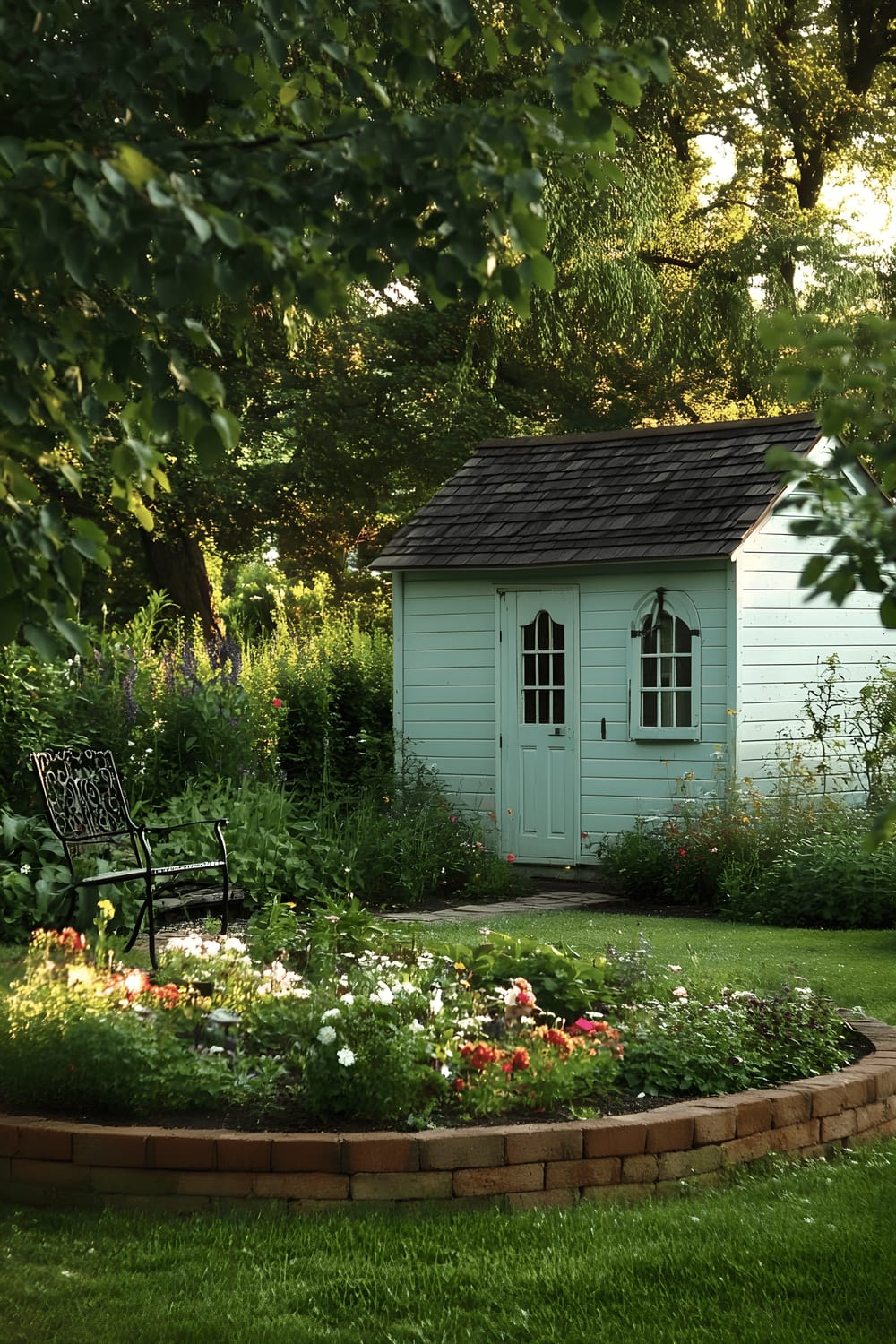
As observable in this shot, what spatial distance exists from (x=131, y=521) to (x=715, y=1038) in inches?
831

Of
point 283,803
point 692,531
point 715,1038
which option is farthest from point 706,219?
point 715,1038

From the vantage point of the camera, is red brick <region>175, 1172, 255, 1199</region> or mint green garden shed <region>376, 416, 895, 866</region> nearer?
red brick <region>175, 1172, 255, 1199</region>

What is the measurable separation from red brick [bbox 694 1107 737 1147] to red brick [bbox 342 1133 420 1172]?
933mm

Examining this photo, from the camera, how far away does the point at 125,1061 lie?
4832 millimetres

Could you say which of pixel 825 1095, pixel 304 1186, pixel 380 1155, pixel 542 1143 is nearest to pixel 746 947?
pixel 825 1095

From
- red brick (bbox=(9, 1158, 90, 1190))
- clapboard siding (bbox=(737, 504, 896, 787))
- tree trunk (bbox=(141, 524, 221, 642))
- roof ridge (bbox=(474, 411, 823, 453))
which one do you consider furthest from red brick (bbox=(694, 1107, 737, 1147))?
tree trunk (bbox=(141, 524, 221, 642))

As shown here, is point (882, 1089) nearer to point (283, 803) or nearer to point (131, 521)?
point (283, 803)

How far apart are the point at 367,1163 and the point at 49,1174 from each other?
3.24 feet

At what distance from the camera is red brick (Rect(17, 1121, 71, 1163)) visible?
4.58 m

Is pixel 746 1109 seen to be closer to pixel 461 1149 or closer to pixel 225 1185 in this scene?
pixel 461 1149

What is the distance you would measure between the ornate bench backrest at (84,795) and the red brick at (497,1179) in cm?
436

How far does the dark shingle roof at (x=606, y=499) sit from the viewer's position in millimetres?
13078

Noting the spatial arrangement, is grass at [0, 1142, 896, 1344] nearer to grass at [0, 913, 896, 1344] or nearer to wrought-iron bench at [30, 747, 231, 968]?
grass at [0, 913, 896, 1344]

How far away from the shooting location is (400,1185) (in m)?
4.43
